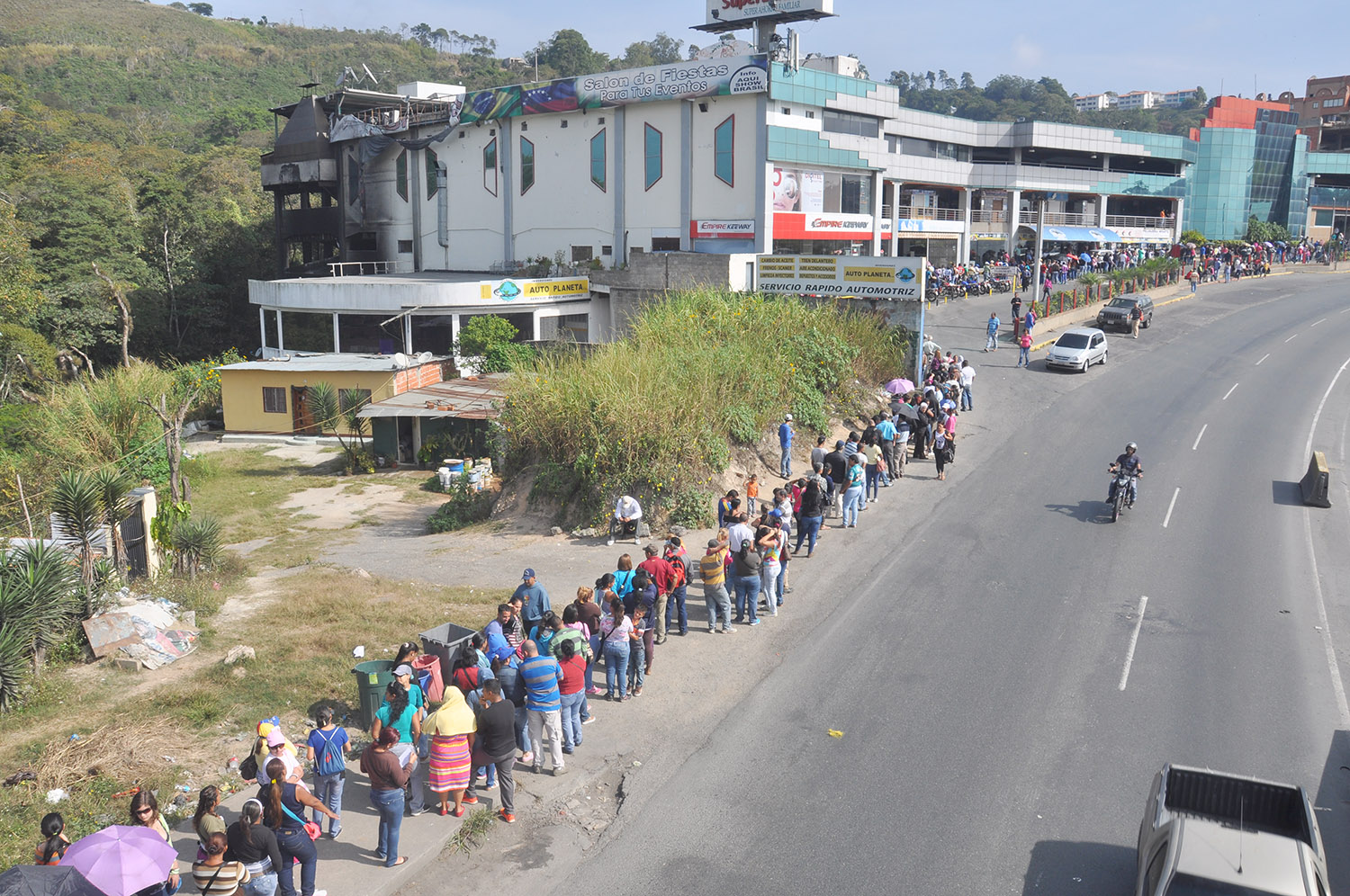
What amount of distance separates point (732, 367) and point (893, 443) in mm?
3945

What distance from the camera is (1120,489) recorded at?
18.8 metres

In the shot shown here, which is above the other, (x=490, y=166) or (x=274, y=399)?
(x=490, y=166)

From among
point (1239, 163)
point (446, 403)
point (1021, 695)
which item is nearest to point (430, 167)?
point (446, 403)

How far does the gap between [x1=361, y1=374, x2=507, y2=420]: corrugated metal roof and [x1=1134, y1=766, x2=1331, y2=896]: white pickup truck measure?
19346 millimetres

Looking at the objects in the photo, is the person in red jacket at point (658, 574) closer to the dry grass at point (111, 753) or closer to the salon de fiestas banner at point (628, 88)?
the dry grass at point (111, 753)

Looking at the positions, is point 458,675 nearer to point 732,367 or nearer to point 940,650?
point 940,650

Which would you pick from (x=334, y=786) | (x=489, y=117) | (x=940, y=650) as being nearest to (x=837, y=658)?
(x=940, y=650)

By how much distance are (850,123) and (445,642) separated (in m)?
40.8

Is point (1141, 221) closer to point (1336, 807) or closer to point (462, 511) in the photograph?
point (462, 511)

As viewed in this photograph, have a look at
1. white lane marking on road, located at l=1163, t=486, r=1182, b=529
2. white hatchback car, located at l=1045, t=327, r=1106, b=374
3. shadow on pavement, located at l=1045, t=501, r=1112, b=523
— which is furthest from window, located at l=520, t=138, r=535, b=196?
white lane marking on road, located at l=1163, t=486, r=1182, b=529

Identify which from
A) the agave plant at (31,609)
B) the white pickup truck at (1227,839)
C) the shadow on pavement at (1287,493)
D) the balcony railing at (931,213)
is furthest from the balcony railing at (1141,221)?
the agave plant at (31,609)

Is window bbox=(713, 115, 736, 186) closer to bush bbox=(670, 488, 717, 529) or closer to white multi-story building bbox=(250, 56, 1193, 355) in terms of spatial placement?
white multi-story building bbox=(250, 56, 1193, 355)

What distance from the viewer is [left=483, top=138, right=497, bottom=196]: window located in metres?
51.1

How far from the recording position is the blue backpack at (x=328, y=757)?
28.5ft
